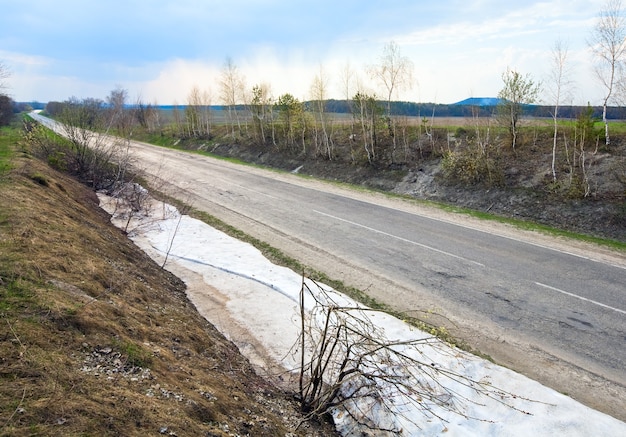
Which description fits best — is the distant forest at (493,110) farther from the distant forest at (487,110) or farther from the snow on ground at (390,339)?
the snow on ground at (390,339)

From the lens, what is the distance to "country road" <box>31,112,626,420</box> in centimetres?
664

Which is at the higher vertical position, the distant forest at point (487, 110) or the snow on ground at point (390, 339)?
the distant forest at point (487, 110)

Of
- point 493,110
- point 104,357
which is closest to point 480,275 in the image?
point 104,357

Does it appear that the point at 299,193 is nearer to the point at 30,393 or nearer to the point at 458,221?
the point at 458,221

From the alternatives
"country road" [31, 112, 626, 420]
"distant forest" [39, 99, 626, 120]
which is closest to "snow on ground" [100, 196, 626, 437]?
"country road" [31, 112, 626, 420]

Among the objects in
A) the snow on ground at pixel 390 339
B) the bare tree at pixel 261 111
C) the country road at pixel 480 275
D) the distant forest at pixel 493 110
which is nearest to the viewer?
the snow on ground at pixel 390 339

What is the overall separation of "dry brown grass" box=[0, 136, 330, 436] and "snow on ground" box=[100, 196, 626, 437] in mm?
876

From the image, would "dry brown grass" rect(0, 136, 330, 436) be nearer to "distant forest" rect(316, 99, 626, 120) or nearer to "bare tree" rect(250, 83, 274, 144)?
"distant forest" rect(316, 99, 626, 120)

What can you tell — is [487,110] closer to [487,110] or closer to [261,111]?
[487,110]

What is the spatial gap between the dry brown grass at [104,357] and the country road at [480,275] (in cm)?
389

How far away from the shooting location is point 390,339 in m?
7.05

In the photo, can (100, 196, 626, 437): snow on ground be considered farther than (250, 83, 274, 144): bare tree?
No

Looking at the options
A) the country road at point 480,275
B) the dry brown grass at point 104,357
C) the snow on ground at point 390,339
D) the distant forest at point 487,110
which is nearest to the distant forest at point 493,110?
the distant forest at point 487,110

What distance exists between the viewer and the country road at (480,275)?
6.64m
